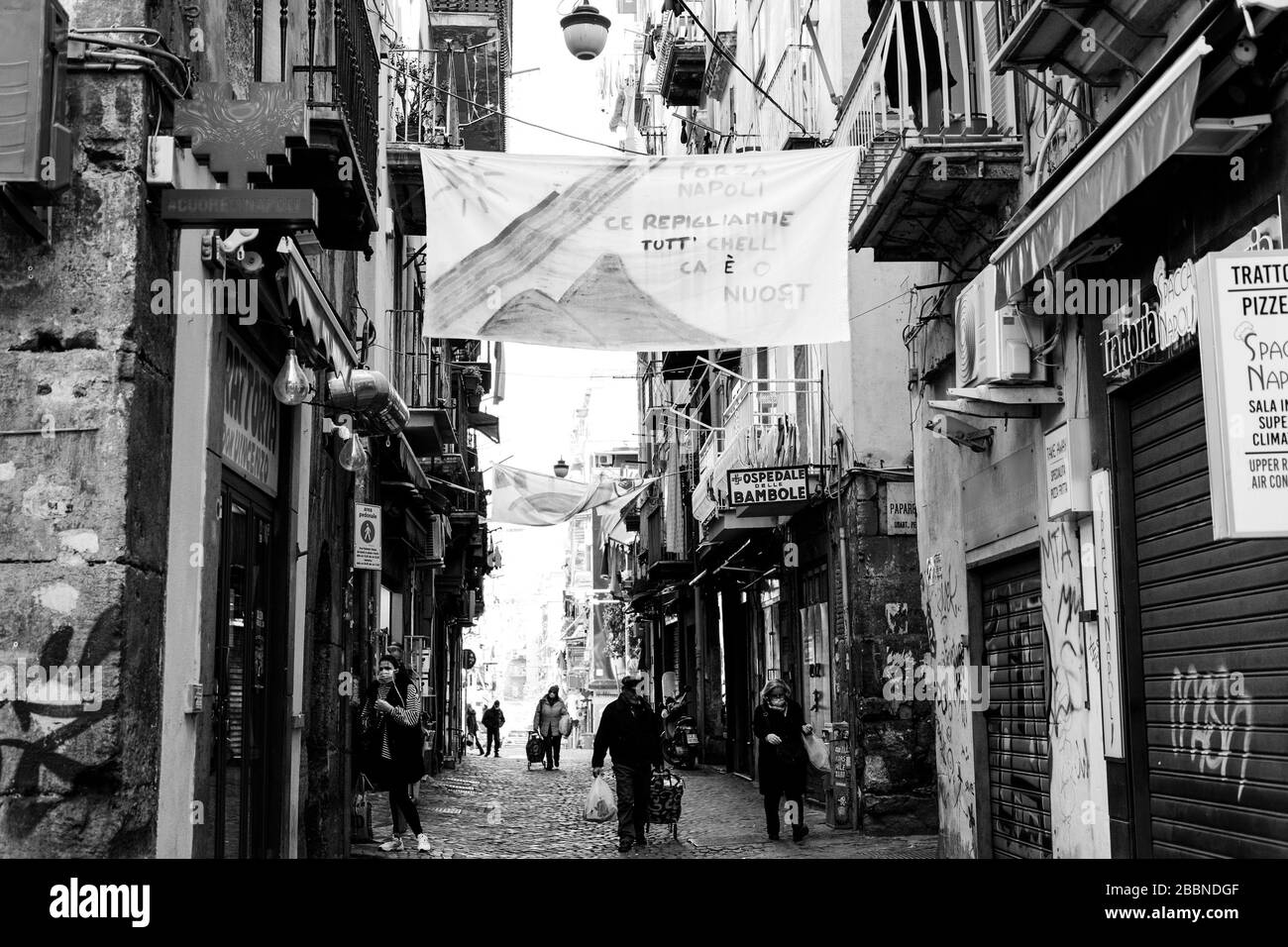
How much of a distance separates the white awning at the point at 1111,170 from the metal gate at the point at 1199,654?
1037 mm

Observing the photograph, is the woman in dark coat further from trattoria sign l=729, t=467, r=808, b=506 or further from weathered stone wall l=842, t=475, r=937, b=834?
trattoria sign l=729, t=467, r=808, b=506

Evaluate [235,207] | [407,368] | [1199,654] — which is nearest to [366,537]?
[407,368]

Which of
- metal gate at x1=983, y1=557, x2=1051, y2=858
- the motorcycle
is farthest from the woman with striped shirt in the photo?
the motorcycle

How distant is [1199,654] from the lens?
724cm

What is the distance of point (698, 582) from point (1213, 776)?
2135 centimetres

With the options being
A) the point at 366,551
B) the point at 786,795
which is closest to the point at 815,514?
the point at 786,795

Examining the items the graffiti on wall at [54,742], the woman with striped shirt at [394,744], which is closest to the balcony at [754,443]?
the woman with striped shirt at [394,744]

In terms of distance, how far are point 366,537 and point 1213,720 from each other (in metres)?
9.59

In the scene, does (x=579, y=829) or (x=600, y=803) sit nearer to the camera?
(x=600, y=803)

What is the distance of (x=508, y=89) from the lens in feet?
105

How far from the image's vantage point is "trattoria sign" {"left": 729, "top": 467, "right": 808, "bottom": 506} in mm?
16469

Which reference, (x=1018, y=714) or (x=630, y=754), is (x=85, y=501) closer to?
(x=1018, y=714)

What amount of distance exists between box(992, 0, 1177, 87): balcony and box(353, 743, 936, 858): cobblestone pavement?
7.62 metres
